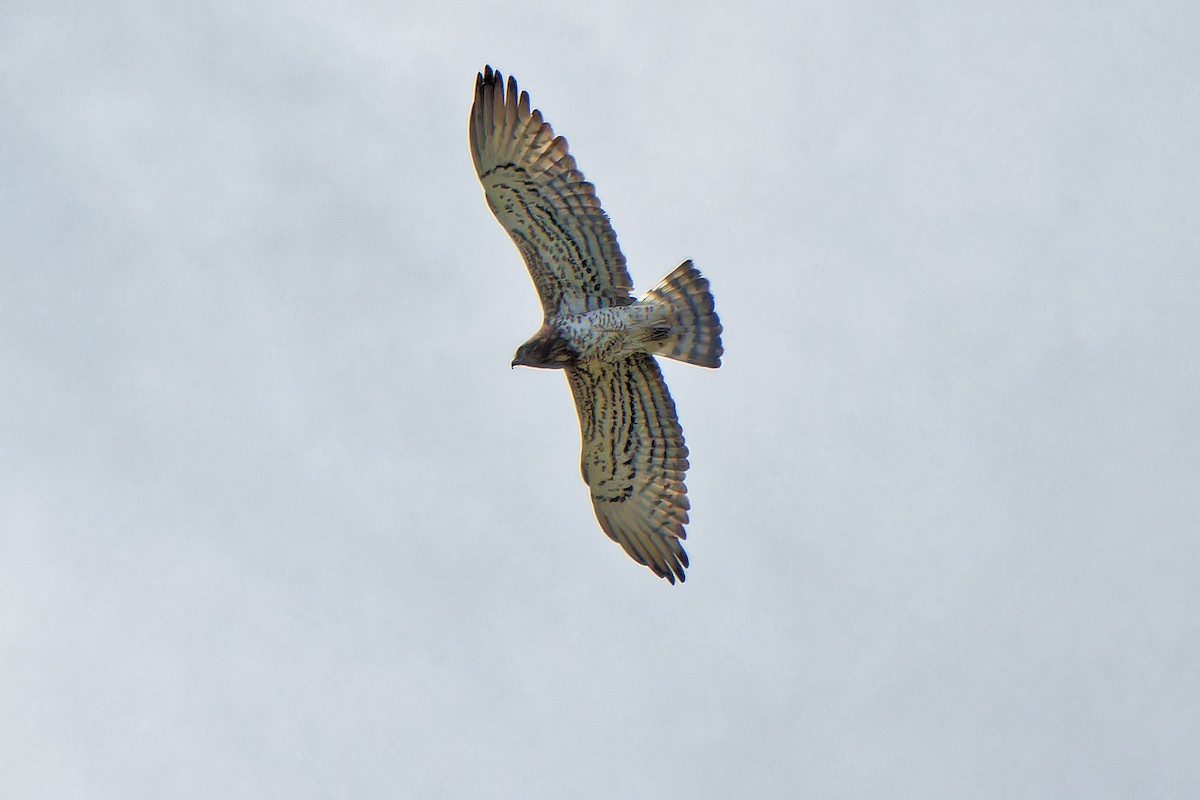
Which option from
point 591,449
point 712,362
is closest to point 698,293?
point 712,362

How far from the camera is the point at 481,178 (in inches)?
666

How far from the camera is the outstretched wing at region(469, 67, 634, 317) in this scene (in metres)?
16.8

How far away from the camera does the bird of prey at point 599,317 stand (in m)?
16.8

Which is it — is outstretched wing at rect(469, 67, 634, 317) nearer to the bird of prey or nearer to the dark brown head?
the bird of prey

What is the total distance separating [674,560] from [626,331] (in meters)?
2.12

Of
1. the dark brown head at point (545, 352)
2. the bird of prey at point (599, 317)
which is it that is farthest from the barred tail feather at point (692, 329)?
the dark brown head at point (545, 352)

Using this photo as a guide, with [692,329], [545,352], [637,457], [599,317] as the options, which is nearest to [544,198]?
Result: [599,317]

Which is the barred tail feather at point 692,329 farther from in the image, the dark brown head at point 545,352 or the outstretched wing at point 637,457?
the dark brown head at point 545,352

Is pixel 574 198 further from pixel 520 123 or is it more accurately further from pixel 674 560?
pixel 674 560

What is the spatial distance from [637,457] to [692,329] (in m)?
1.29

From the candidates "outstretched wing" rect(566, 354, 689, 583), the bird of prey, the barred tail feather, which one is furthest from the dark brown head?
the barred tail feather

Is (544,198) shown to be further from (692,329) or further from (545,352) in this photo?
(692,329)

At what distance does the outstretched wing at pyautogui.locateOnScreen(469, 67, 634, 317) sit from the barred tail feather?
43 cm

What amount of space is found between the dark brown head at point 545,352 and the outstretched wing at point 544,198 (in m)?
0.28
